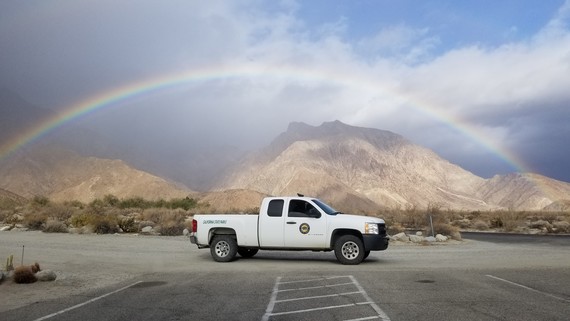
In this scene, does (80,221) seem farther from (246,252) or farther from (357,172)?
(357,172)

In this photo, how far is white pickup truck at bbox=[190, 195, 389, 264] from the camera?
16.3 metres

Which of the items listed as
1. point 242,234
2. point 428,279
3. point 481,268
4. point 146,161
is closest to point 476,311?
point 428,279

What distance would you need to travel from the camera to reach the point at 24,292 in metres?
12.0

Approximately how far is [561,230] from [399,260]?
91.6 feet

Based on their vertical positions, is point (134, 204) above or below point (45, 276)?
above

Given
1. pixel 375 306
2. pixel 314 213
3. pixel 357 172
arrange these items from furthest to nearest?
1. pixel 357 172
2. pixel 314 213
3. pixel 375 306

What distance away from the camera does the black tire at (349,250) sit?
16.2 m

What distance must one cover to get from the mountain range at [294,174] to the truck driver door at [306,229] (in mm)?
67928

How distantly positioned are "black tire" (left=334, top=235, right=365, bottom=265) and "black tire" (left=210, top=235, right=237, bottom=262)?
11.4 ft

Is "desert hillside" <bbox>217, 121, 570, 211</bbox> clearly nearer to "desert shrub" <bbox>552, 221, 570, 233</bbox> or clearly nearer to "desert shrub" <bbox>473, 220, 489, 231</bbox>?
"desert shrub" <bbox>473, 220, 489, 231</bbox>

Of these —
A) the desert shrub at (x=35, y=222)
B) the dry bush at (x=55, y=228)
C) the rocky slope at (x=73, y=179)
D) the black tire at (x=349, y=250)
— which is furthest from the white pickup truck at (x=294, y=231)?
the rocky slope at (x=73, y=179)

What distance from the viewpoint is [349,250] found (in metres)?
16.3

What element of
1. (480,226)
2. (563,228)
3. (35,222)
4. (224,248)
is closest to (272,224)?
(224,248)

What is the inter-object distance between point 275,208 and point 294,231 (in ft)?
3.35
